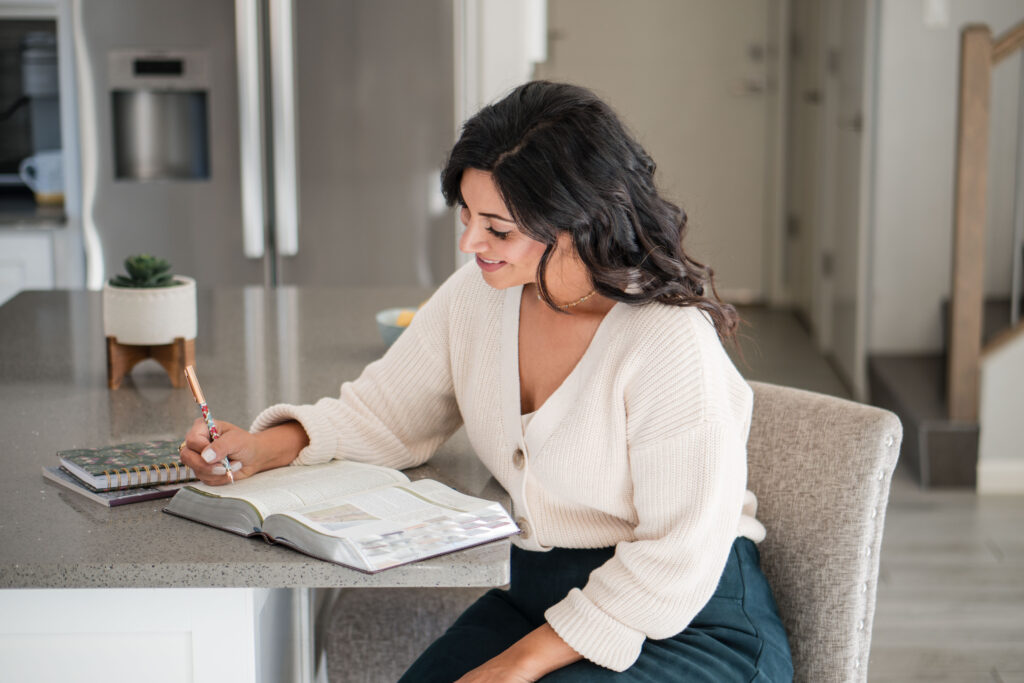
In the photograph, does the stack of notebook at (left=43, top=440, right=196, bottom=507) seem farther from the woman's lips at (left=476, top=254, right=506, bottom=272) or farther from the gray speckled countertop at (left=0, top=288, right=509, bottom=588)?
the woman's lips at (left=476, top=254, right=506, bottom=272)

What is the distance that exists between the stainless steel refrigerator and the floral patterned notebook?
2.26 m

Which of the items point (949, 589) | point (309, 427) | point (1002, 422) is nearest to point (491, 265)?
point (309, 427)

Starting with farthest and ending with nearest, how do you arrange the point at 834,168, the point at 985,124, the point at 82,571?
the point at 834,168 < the point at 985,124 < the point at 82,571

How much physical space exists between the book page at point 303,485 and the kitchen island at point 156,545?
55 millimetres

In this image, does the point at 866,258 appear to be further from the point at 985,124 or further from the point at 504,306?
the point at 504,306

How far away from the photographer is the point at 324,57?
3.51 m

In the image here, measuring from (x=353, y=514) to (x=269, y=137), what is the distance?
2.57 meters

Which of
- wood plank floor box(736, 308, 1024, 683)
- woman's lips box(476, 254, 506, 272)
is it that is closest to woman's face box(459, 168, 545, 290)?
woman's lips box(476, 254, 506, 272)

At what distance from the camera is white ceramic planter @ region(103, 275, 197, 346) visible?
1754 millimetres

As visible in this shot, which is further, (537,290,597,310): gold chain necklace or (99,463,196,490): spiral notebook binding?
(537,290,597,310): gold chain necklace

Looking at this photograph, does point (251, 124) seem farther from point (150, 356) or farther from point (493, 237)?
point (493, 237)

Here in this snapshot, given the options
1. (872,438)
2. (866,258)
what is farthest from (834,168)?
(872,438)

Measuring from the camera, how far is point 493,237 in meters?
1.37

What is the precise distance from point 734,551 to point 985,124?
245 centimetres
